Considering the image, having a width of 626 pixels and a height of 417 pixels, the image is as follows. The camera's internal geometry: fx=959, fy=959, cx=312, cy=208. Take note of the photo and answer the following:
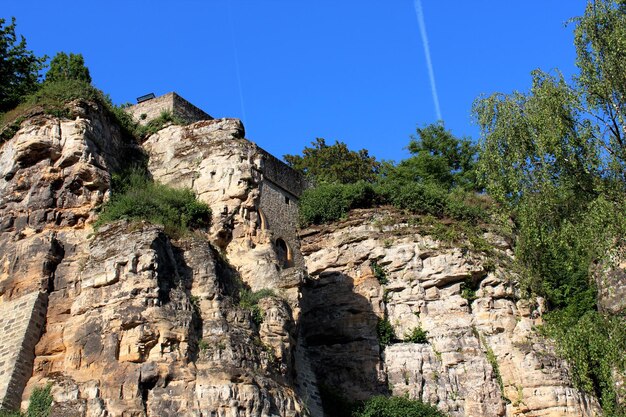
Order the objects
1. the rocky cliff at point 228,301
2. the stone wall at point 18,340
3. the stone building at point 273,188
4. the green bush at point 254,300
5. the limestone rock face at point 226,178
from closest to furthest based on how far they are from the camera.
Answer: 1. the stone wall at point 18,340
2. the rocky cliff at point 228,301
3. the green bush at point 254,300
4. the limestone rock face at point 226,178
5. the stone building at point 273,188

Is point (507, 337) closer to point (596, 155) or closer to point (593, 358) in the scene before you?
point (593, 358)

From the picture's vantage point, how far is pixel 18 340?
1756cm

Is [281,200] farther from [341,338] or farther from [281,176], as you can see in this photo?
[341,338]

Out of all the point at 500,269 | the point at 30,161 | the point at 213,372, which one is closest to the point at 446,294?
the point at 500,269

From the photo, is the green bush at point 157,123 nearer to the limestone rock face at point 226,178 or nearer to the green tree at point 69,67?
the limestone rock face at point 226,178

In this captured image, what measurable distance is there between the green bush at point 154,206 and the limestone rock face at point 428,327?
379 centimetres

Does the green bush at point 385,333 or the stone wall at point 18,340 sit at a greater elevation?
the green bush at point 385,333

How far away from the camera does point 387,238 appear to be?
997 inches

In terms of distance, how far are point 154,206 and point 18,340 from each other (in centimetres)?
416

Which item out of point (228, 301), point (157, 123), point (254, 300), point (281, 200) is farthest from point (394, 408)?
point (157, 123)

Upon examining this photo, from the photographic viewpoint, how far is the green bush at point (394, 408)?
2100cm

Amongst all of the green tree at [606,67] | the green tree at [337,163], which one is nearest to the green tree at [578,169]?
the green tree at [606,67]

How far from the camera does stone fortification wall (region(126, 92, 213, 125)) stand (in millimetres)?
25219

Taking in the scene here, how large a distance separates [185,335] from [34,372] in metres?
2.86
